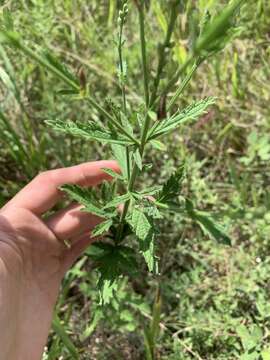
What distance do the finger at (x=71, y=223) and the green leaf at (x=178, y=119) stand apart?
1.91 ft

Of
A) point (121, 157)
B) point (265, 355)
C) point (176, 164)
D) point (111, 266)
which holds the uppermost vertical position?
point (121, 157)

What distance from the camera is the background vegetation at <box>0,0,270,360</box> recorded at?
6.40ft

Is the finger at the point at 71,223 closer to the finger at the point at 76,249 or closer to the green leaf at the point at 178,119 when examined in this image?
the finger at the point at 76,249

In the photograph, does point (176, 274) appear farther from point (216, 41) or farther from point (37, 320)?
point (216, 41)

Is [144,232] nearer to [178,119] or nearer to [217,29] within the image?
[178,119]

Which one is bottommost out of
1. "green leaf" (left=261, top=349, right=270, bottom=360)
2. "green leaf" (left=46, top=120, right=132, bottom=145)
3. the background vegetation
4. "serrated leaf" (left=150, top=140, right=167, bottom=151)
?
"green leaf" (left=261, top=349, right=270, bottom=360)

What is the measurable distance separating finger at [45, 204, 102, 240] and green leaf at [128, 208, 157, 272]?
1.32 ft

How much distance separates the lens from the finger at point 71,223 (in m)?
1.79

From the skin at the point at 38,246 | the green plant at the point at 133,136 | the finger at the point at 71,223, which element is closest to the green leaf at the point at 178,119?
the green plant at the point at 133,136

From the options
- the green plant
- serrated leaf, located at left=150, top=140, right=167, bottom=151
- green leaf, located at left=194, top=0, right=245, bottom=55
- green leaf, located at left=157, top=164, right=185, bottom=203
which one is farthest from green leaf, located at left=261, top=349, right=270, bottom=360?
green leaf, located at left=194, top=0, right=245, bottom=55

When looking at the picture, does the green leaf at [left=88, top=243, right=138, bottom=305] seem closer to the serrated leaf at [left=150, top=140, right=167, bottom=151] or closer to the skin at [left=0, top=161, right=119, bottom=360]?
the skin at [left=0, top=161, right=119, bottom=360]

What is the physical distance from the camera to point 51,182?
5.76 feet

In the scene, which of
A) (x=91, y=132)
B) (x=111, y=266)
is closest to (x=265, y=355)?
(x=111, y=266)

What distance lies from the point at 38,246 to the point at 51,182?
23 cm
